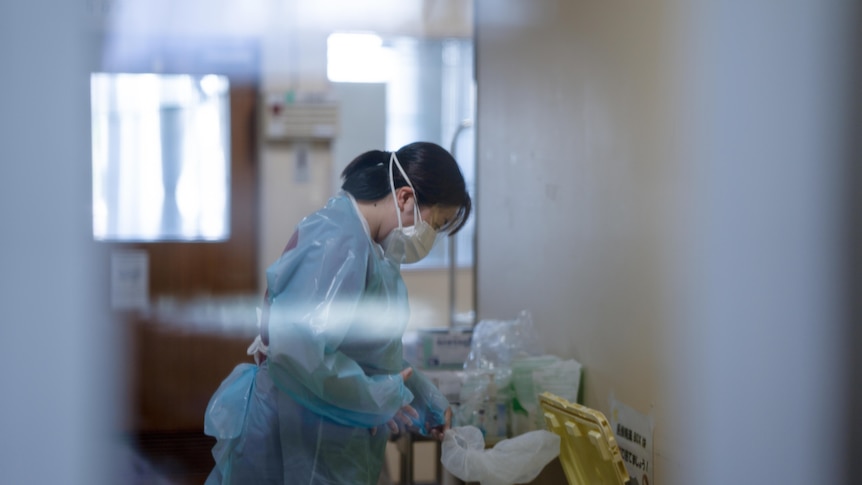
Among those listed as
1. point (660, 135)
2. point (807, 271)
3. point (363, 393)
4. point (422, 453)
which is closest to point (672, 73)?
point (660, 135)

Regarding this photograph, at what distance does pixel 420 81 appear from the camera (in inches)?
75.5

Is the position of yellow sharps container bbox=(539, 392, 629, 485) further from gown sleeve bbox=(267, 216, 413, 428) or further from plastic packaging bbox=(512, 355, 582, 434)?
gown sleeve bbox=(267, 216, 413, 428)

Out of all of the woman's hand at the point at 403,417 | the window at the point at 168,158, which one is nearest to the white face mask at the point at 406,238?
the woman's hand at the point at 403,417

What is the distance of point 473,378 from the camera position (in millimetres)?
1703

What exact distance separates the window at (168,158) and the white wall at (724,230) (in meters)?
0.94

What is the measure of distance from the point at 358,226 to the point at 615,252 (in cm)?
53

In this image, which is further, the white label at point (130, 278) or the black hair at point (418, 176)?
the white label at point (130, 278)

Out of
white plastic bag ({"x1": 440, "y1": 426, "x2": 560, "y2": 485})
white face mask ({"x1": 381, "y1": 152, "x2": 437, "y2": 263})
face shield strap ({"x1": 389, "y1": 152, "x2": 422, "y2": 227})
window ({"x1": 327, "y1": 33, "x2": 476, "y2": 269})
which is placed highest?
window ({"x1": 327, "y1": 33, "x2": 476, "y2": 269})

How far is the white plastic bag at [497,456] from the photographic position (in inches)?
57.1

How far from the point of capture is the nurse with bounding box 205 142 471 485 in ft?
3.84

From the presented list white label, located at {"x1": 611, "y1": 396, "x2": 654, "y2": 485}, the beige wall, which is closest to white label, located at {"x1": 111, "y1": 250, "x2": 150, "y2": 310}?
the beige wall

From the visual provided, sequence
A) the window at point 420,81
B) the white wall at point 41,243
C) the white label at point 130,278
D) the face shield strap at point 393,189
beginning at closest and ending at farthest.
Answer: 1. the white wall at point 41,243
2. the face shield strap at point 393,189
3. the window at point 420,81
4. the white label at point 130,278

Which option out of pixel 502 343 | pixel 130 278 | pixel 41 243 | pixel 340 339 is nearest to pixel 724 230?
pixel 340 339

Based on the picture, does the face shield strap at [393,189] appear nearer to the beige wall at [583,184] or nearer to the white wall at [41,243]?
the beige wall at [583,184]
